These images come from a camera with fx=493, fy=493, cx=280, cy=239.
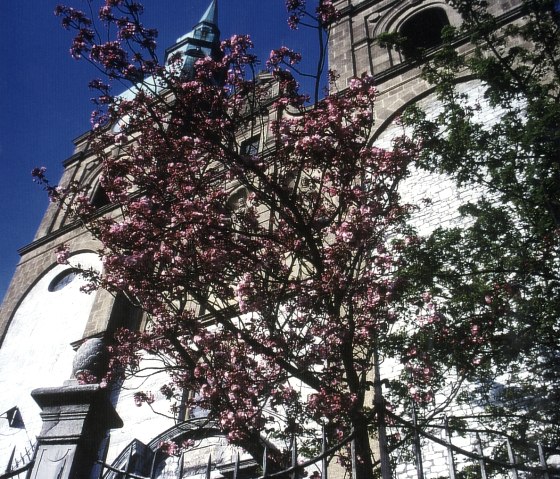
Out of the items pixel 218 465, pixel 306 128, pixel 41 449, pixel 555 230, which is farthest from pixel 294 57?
pixel 218 465

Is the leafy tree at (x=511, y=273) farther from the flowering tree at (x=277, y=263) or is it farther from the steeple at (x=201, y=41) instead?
the steeple at (x=201, y=41)

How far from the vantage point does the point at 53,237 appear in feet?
50.1

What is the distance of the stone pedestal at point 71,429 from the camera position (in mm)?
4102

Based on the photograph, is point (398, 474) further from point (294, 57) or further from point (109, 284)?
point (294, 57)

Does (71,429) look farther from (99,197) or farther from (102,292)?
(99,197)

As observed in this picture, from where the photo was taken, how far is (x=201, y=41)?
25359 mm

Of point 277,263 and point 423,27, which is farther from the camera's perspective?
point 423,27

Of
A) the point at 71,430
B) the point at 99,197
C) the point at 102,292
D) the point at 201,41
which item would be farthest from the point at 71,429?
the point at 201,41

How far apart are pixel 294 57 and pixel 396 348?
3850mm

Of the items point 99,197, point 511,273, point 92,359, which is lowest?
point 92,359

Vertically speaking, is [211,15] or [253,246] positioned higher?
[211,15]

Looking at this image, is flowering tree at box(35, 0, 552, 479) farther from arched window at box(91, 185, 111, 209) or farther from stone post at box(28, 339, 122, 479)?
arched window at box(91, 185, 111, 209)

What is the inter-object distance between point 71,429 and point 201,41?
2428cm

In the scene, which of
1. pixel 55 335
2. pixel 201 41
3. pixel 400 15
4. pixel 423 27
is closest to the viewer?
pixel 55 335
